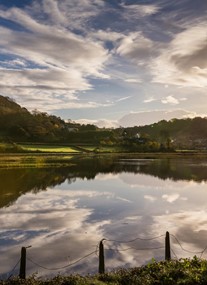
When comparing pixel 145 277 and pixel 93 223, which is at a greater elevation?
pixel 145 277

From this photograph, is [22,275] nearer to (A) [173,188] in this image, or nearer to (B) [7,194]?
(B) [7,194]

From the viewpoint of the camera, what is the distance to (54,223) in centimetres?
3008

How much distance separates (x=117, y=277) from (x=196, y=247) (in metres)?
8.32

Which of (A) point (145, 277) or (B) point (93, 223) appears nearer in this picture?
(A) point (145, 277)

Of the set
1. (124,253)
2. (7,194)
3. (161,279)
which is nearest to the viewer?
(161,279)

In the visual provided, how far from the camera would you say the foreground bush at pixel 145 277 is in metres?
16.4

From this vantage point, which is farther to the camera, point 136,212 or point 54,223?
point 136,212

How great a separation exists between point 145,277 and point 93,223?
528 inches

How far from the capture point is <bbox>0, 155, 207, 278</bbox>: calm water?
21.5 meters

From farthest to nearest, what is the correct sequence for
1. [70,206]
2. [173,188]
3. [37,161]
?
[37,161], [173,188], [70,206]

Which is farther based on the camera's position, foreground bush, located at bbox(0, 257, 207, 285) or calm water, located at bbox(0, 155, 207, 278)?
calm water, located at bbox(0, 155, 207, 278)

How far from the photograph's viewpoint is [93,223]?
30172 mm

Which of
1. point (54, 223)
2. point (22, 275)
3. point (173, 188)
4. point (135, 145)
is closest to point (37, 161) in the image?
point (173, 188)

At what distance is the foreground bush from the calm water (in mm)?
2014
